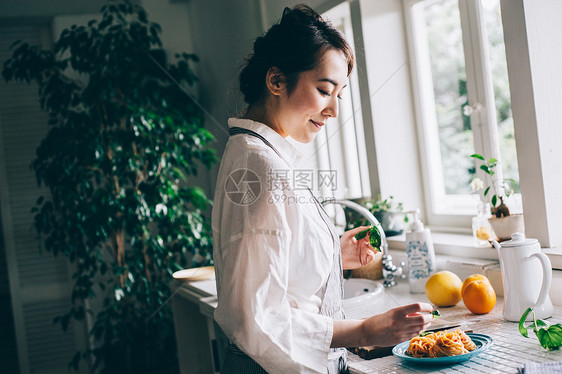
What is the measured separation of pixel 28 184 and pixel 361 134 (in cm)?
216

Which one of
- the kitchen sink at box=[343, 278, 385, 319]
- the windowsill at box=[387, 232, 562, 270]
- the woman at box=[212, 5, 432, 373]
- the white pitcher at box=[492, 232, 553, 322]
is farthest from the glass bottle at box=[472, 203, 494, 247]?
the woman at box=[212, 5, 432, 373]

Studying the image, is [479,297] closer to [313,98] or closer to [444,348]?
[444,348]

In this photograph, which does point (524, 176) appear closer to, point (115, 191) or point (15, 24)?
point (115, 191)

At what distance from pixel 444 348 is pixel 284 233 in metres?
0.42

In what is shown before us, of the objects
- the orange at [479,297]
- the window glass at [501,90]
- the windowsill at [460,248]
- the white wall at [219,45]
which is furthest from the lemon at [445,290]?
the white wall at [219,45]

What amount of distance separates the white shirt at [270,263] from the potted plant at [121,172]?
2.03 meters

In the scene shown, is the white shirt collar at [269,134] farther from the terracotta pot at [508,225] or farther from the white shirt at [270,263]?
the terracotta pot at [508,225]

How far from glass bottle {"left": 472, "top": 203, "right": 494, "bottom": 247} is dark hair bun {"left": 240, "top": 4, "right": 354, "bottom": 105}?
2.52ft

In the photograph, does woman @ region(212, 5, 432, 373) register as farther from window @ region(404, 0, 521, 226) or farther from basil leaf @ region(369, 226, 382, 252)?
window @ region(404, 0, 521, 226)

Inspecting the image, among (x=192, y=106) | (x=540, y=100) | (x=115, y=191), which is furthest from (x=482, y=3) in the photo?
(x=115, y=191)

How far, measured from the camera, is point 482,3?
1814mm

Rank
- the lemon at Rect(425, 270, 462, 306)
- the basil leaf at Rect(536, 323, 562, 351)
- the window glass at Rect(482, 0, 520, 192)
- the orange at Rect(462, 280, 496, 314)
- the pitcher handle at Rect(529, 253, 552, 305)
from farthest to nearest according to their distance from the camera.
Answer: the window glass at Rect(482, 0, 520, 192), the lemon at Rect(425, 270, 462, 306), the orange at Rect(462, 280, 496, 314), the pitcher handle at Rect(529, 253, 552, 305), the basil leaf at Rect(536, 323, 562, 351)

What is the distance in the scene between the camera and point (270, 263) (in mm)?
822

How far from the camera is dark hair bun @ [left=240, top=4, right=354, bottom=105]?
101 centimetres
